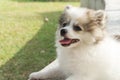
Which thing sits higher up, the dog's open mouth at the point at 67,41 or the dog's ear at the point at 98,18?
the dog's ear at the point at 98,18

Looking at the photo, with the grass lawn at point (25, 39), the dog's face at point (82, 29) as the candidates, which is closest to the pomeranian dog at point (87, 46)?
the dog's face at point (82, 29)

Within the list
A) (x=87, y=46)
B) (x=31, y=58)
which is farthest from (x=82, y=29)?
(x=31, y=58)

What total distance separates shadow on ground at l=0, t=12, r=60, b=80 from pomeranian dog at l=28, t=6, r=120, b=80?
63.6 inches

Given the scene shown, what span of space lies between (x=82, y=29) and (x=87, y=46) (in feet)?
0.59

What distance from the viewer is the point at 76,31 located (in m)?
4.32

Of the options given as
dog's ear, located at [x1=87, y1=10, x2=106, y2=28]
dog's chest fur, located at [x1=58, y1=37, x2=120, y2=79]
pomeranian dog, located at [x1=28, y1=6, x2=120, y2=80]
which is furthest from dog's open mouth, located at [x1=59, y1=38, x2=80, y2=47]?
dog's ear, located at [x1=87, y1=10, x2=106, y2=28]

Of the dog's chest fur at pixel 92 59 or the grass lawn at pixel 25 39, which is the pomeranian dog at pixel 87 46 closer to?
the dog's chest fur at pixel 92 59

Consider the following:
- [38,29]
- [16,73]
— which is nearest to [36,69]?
[16,73]

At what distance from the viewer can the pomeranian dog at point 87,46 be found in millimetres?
4328

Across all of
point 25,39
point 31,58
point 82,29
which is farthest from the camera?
point 25,39

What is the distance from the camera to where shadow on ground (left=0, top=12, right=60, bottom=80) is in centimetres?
620

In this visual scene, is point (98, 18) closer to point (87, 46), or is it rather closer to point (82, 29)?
point (82, 29)

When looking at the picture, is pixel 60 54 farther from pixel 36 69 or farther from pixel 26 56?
pixel 26 56

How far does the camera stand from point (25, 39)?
8.66 m
